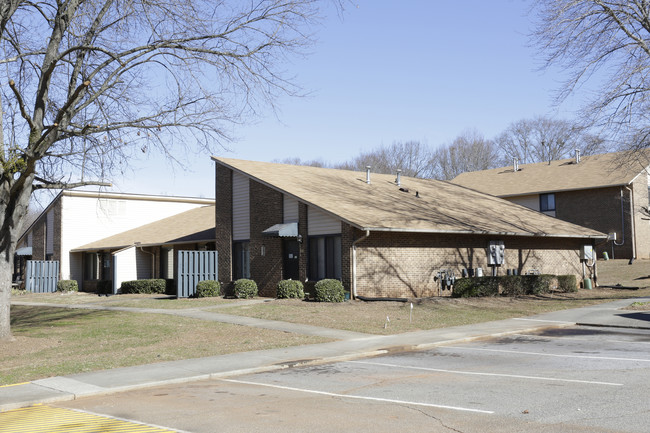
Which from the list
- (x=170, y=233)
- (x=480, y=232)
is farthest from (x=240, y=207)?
(x=480, y=232)

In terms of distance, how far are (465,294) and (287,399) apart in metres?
17.2

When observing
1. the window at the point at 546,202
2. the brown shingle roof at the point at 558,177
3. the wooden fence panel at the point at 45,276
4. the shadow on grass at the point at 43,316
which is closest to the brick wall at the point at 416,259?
the shadow on grass at the point at 43,316

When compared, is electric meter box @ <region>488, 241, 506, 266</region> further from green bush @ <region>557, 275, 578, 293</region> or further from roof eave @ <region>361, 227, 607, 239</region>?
green bush @ <region>557, 275, 578, 293</region>

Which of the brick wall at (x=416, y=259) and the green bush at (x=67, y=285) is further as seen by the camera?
the green bush at (x=67, y=285)

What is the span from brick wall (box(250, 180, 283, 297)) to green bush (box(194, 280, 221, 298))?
176 centimetres

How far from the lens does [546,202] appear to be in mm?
44438

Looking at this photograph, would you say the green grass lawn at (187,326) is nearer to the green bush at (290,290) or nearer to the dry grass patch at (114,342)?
the dry grass patch at (114,342)

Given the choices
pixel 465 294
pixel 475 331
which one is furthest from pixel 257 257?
pixel 475 331

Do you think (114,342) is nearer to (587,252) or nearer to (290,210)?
(290,210)

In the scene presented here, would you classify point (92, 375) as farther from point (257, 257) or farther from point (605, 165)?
point (605, 165)

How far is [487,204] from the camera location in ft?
115

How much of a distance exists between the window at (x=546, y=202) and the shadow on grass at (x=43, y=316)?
31.7 m

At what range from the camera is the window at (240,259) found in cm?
2938

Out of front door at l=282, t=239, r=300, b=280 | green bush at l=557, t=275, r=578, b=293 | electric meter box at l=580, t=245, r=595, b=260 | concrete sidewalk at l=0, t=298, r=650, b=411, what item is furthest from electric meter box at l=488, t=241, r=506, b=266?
front door at l=282, t=239, r=300, b=280
